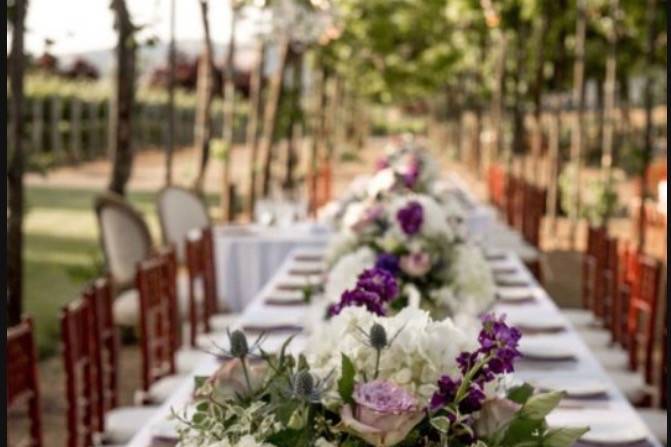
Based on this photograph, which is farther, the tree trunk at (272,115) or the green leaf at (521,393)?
the tree trunk at (272,115)

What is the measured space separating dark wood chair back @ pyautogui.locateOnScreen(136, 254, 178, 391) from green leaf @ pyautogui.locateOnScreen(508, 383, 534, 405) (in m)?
3.18

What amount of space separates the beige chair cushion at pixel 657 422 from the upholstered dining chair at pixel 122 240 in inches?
144

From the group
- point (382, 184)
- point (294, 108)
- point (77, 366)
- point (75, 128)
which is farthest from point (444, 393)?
point (75, 128)

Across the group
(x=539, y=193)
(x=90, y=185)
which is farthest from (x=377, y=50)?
(x=539, y=193)

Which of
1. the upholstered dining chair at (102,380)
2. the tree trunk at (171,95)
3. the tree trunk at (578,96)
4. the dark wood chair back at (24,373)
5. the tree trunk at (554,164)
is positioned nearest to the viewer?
the dark wood chair back at (24,373)

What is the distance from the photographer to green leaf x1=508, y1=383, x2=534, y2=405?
7.92 feet

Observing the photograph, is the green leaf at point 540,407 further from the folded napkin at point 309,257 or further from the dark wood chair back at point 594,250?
the folded napkin at point 309,257

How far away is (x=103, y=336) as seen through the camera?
17.0 feet

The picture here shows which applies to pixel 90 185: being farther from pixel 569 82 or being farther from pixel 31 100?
pixel 569 82

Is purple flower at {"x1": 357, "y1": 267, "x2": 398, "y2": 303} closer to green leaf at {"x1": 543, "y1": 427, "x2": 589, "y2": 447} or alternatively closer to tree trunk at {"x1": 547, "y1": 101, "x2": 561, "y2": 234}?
green leaf at {"x1": 543, "y1": 427, "x2": 589, "y2": 447}

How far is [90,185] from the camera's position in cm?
2817

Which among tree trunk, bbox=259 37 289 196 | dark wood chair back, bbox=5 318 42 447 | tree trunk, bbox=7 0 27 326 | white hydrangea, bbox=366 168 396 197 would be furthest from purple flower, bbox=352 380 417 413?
tree trunk, bbox=259 37 289 196

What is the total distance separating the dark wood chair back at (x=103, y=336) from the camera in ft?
15.6

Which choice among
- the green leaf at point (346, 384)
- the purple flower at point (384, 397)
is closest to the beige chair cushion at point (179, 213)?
the green leaf at point (346, 384)
